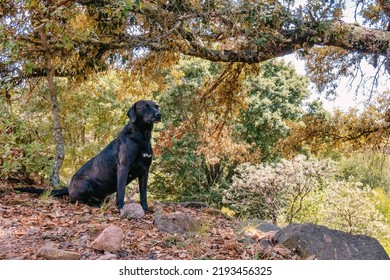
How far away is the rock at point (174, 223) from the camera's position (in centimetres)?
521

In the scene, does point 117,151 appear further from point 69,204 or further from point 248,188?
point 248,188

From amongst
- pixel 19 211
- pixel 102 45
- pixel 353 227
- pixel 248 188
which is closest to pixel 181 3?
pixel 102 45

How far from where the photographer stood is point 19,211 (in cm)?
637

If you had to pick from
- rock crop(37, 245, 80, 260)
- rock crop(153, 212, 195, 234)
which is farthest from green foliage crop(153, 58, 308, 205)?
rock crop(37, 245, 80, 260)

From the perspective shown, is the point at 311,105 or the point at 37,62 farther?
the point at 311,105

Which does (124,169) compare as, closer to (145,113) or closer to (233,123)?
(145,113)

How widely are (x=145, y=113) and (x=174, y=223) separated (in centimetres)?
171

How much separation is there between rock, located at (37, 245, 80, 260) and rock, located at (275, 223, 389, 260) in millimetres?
2230

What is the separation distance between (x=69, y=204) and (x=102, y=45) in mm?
3146

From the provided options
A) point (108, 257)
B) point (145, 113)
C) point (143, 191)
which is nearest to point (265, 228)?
point (143, 191)

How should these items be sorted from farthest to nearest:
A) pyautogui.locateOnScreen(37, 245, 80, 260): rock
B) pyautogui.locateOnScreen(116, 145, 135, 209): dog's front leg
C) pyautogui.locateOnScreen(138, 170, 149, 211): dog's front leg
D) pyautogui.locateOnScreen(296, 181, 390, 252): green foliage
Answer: pyautogui.locateOnScreen(296, 181, 390, 252): green foliage → pyautogui.locateOnScreen(138, 170, 149, 211): dog's front leg → pyautogui.locateOnScreen(116, 145, 135, 209): dog's front leg → pyautogui.locateOnScreen(37, 245, 80, 260): rock

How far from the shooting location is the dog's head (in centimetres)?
621

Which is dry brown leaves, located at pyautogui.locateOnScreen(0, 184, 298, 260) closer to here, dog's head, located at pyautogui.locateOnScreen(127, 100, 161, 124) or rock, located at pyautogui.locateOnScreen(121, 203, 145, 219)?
rock, located at pyautogui.locateOnScreen(121, 203, 145, 219)

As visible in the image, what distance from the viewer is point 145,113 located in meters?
6.27
